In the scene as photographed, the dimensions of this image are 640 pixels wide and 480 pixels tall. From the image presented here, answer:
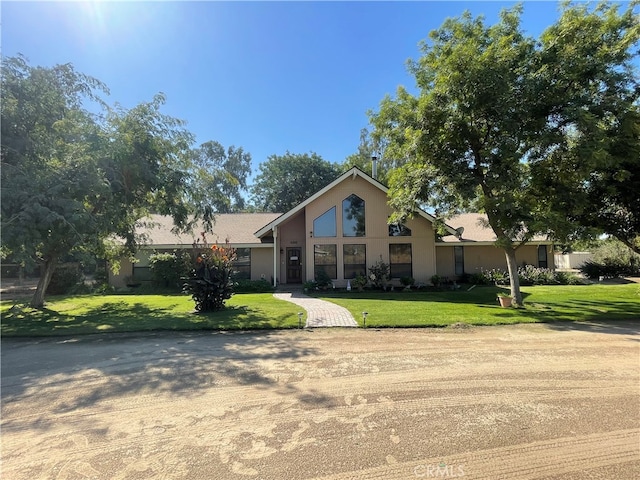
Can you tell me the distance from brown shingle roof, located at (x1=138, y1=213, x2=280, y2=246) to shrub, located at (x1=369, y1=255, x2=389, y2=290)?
21.8 feet

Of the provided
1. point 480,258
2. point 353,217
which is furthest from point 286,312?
point 480,258

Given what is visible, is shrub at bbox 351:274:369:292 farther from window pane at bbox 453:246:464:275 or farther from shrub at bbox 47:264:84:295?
shrub at bbox 47:264:84:295

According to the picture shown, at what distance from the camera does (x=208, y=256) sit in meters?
11.3

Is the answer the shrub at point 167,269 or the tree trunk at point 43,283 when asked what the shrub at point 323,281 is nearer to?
the shrub at point 167,269

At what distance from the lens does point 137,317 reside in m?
10.4

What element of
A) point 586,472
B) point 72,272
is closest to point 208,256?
point 586,472

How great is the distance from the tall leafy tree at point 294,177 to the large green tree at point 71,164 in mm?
26499

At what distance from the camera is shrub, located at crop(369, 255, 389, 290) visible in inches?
681

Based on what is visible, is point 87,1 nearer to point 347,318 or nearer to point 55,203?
point 55,203

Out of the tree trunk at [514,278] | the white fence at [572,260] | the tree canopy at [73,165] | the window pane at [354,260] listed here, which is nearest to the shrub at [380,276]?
the window pane at [354,260]

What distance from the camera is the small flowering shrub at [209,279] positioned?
1100 cm

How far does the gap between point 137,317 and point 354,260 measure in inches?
423

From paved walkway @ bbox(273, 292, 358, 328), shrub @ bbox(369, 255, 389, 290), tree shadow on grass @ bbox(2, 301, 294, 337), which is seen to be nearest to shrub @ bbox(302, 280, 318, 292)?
paved walkway @ bbox(273, 292, 358, 328)

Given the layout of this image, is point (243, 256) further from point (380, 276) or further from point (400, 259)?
point (400, 259)
